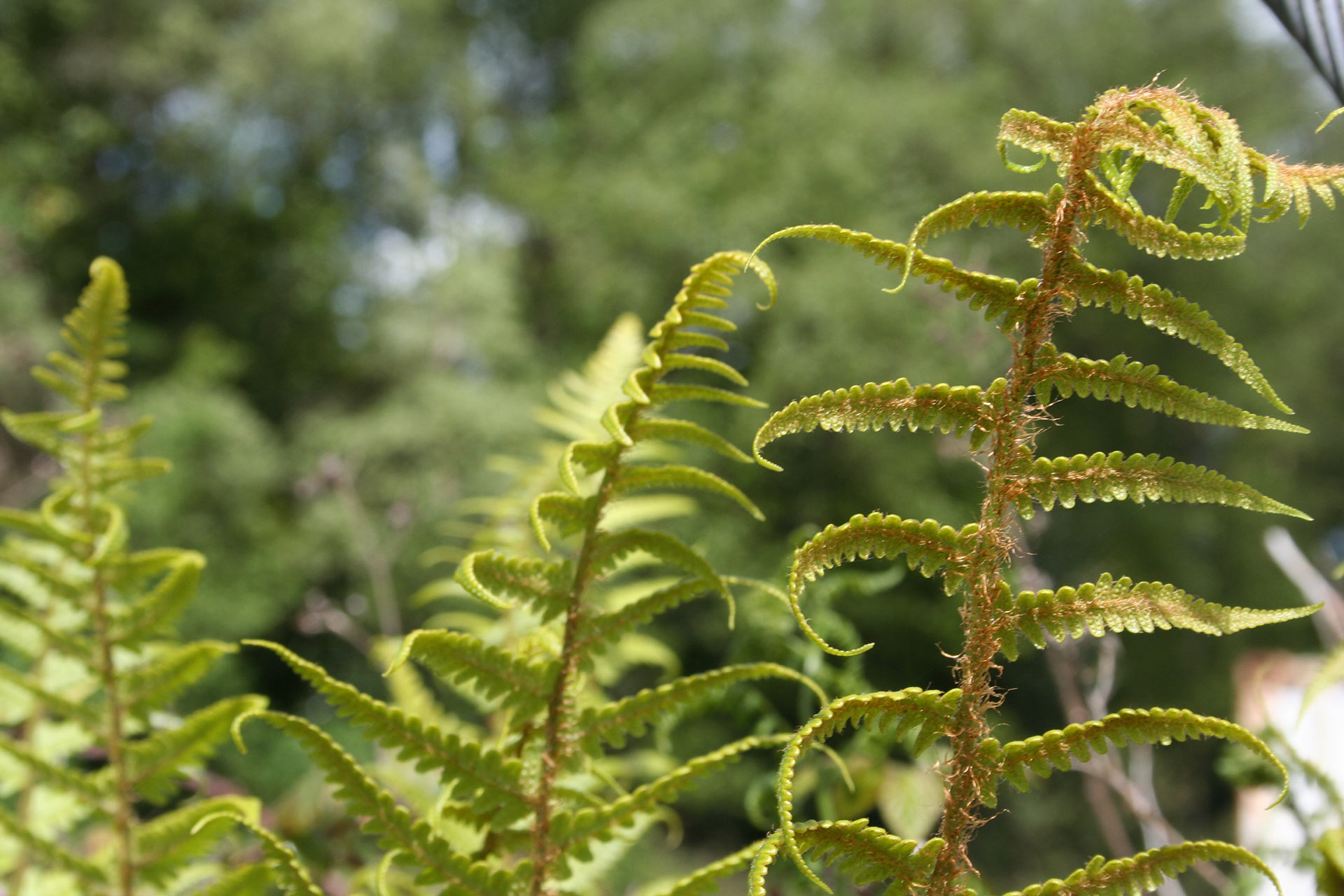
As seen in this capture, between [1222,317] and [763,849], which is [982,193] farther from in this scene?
[1222,317]

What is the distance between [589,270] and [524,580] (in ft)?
19.2

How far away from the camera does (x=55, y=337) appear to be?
431 centimetres

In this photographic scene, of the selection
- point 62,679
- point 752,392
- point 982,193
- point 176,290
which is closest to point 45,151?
point 176,290

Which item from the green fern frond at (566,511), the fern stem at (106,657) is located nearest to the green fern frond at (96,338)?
the fern stem at (106,657)

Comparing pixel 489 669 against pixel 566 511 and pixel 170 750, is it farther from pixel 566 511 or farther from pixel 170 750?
pixel 170 750

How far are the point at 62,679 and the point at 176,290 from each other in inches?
237

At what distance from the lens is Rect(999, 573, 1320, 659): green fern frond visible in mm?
252

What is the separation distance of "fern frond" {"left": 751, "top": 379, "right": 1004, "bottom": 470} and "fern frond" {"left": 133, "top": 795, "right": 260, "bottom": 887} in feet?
0.94

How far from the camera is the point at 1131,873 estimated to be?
264 mm

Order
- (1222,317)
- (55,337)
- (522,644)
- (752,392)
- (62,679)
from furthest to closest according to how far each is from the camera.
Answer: (752,392) < (1222,317) < (55,337) < (62,679) < (522,644)

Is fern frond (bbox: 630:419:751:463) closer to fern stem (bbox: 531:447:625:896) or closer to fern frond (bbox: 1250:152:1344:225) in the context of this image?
fern stem (bbox: 531:447:625:896)

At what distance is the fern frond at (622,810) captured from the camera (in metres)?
0.31

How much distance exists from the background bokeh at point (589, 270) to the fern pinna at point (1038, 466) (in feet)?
12.1

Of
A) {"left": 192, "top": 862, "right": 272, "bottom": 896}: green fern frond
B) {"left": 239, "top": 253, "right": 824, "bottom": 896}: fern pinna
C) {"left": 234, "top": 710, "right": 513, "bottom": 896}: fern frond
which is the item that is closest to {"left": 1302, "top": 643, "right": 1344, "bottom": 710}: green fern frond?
{"left": 239, "top": 253, "right": 824, "bottom": 896}: fern pinna
